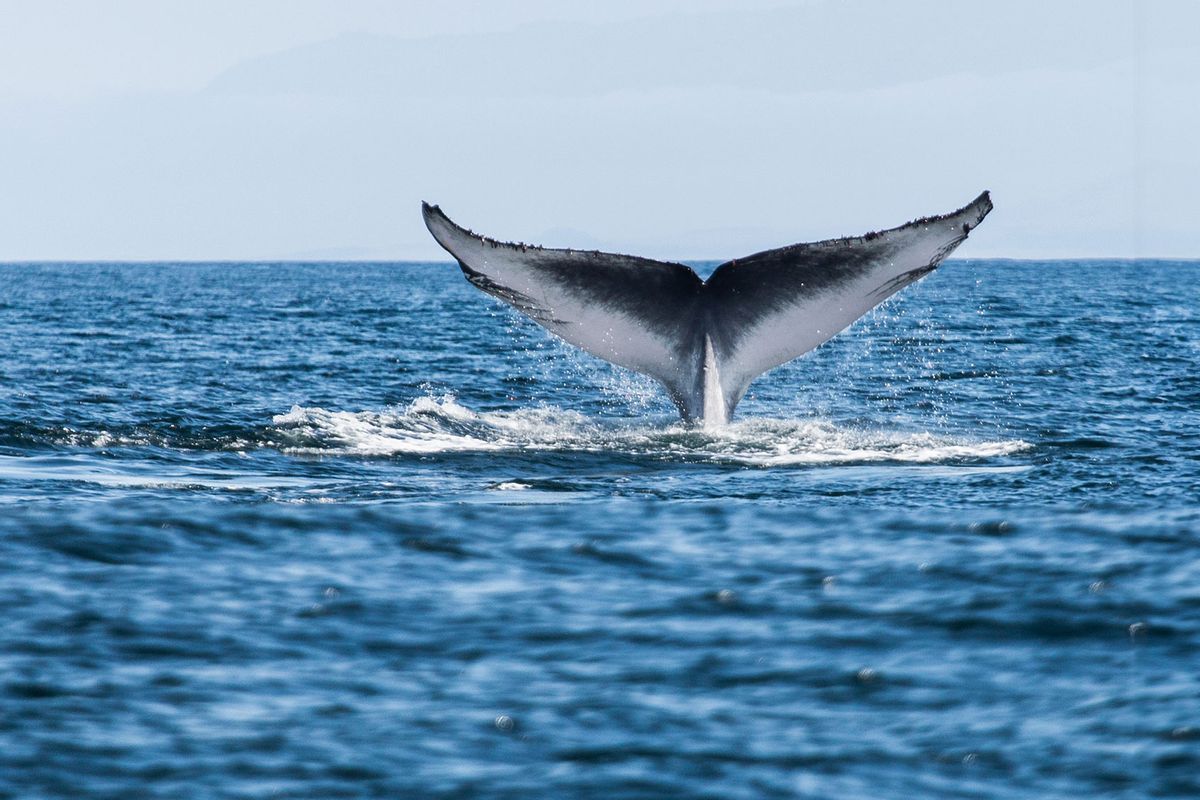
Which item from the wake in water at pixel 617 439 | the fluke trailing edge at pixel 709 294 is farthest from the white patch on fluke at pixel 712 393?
the wake in water at pixel 617 439

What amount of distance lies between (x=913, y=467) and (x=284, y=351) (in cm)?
1925

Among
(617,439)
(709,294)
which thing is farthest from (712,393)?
(617,439)

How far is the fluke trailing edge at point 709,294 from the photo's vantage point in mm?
12117

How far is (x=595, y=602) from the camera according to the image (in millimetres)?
8891

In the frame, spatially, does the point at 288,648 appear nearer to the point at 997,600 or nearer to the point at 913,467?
the point at 997,600

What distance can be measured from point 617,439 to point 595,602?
5.86m

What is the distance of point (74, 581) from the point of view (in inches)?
361

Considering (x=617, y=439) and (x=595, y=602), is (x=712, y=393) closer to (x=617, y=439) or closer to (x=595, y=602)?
(x=617, y=439)

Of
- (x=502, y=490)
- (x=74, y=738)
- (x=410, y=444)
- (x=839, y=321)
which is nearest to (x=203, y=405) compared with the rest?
(x=410, y=444)

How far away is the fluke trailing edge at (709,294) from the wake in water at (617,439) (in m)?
0.63

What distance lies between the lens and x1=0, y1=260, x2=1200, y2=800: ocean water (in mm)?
6371

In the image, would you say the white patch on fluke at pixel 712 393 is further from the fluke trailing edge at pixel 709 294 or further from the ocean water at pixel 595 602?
the ocean water at pixel 595 602

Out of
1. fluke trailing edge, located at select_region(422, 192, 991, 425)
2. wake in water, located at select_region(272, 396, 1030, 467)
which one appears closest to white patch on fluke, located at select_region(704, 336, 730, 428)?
fluke trailing edge, located at select_region(422, 192, 991, 425)

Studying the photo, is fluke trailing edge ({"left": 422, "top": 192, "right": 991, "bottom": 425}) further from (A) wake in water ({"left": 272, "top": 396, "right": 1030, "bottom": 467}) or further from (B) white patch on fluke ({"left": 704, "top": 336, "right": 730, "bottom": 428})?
(A) wake in water ({"left": 272, "top": 396, "right": 1030, "bottom": 467})
